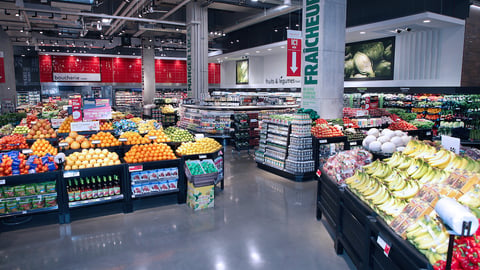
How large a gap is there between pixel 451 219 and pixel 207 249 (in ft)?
10.1

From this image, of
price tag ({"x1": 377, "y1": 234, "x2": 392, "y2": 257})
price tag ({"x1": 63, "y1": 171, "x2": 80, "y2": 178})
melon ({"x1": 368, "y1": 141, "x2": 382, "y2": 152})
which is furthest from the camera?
melon ({"x1": 368, "y1": 141, "x2": 382, "y2": 152})

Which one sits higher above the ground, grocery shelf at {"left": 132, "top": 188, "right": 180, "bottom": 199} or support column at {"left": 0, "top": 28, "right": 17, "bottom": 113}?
support column at {"left": 0, "top": 28, "right": 17, "bottom": 113}

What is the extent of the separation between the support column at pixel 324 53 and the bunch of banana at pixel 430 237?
6.77 m

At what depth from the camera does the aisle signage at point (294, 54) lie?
9.36 m

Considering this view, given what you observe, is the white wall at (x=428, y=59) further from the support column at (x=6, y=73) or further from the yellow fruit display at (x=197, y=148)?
the support column at (x=6, y=73)

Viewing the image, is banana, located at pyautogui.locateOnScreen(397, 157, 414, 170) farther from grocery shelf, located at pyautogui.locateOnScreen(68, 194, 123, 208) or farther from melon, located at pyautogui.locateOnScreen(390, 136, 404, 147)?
grocery shelf, located at pyautogui.locateOnScreen(68, 194, 123, 208)

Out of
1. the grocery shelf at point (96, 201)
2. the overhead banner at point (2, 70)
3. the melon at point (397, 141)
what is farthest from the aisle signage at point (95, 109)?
the overhead banner at point (2, 70)

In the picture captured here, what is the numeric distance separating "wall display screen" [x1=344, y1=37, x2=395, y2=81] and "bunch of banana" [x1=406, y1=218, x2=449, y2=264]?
42.1ft

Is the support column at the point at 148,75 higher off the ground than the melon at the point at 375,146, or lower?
higher

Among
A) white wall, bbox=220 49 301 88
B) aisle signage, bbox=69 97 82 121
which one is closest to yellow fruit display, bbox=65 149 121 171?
aisle signage, bbox=69 97 82 121

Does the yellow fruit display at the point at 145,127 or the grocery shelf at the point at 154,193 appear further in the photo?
the yellow fruit display at the point at 145,127

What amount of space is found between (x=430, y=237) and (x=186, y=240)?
306cm

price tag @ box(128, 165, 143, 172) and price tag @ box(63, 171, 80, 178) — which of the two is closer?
price tag @ box(63, 171, 80, 178)

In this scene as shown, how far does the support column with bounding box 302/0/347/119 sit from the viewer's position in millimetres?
8641
